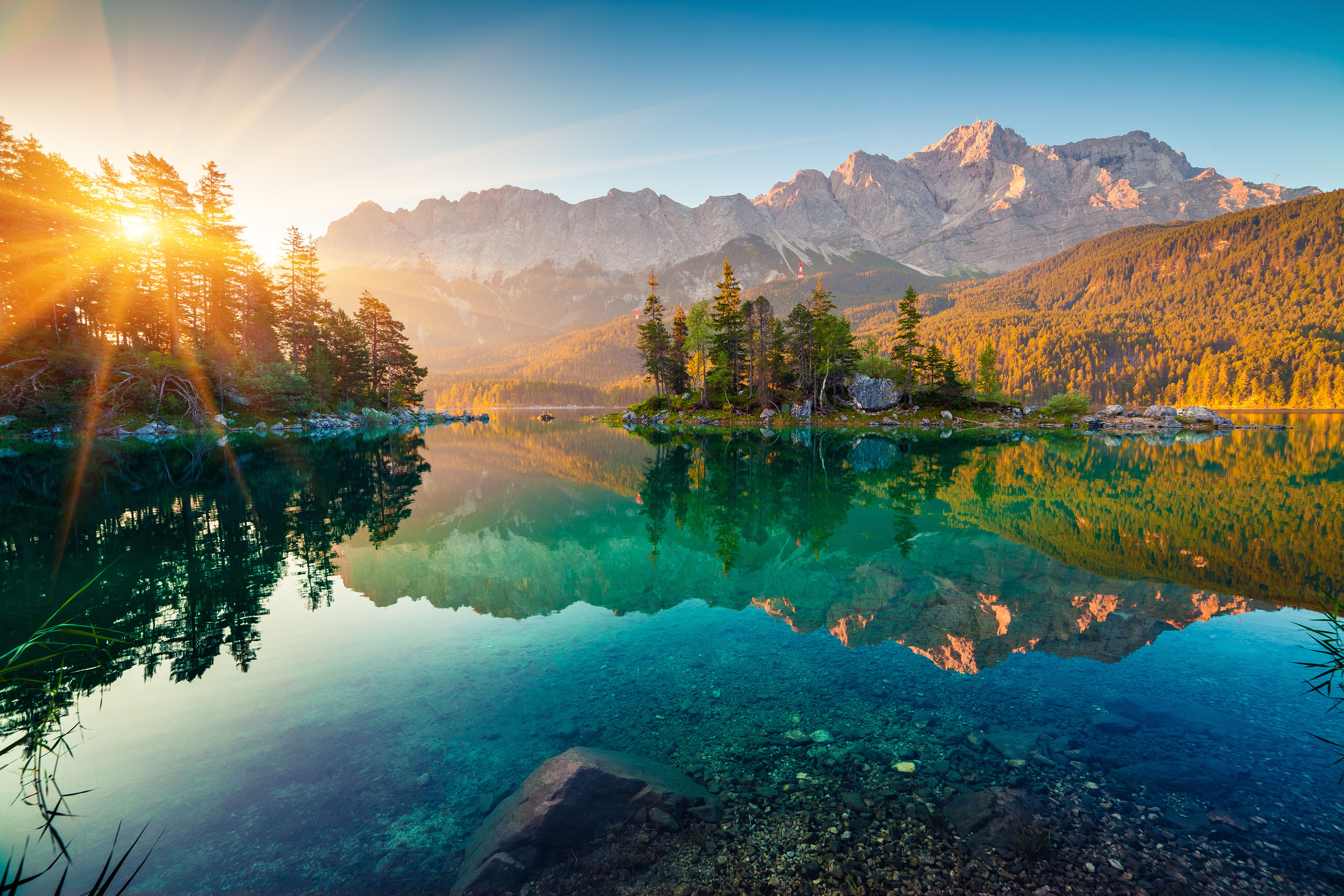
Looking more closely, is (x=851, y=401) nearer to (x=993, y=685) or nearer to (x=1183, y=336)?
(x=993, y=685)

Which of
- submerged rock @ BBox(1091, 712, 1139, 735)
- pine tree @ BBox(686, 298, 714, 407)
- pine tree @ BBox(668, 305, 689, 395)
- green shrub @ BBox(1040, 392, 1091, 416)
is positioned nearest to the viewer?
submerged rock @ BBox(1091, 712, 1139, 735)

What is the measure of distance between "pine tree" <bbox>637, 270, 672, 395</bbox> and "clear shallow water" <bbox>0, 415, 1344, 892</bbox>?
62.3 meters

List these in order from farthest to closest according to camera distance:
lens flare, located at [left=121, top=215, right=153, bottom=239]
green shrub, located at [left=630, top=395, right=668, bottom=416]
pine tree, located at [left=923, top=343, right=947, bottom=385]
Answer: green shrub, located at [left=630, top=395, right=668, bottom=416] → pine tree, located at [left=923, top=343, right=947, bottom=385] → lens flare, located at [left=121, top=215, right=153, bottom=239]

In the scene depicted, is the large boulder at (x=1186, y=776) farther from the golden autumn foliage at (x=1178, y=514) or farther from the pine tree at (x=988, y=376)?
the pine tree at (x=988, y=376)

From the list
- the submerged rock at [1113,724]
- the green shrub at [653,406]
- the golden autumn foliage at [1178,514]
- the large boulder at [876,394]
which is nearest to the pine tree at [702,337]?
the green shrub at [653,406]

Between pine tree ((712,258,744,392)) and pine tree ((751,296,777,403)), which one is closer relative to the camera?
pine tree ((751,296,777,403))

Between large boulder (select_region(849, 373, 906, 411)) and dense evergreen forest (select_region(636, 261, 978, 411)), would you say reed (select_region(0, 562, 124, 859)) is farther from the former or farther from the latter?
large boulder (select_region(849, 373, 906, 411))

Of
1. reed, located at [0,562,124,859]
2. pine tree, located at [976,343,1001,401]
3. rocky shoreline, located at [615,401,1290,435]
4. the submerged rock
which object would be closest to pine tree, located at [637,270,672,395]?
rocky shoreline, located at [615,401,1290,435]

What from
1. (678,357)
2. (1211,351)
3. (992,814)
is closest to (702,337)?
(678,357)

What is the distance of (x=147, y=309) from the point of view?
59.9 m

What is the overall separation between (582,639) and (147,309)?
3224 inches

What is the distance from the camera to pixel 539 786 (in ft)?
20.5

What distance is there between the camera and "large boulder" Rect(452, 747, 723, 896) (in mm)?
5258

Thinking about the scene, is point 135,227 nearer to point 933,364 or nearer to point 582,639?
point 582,639
